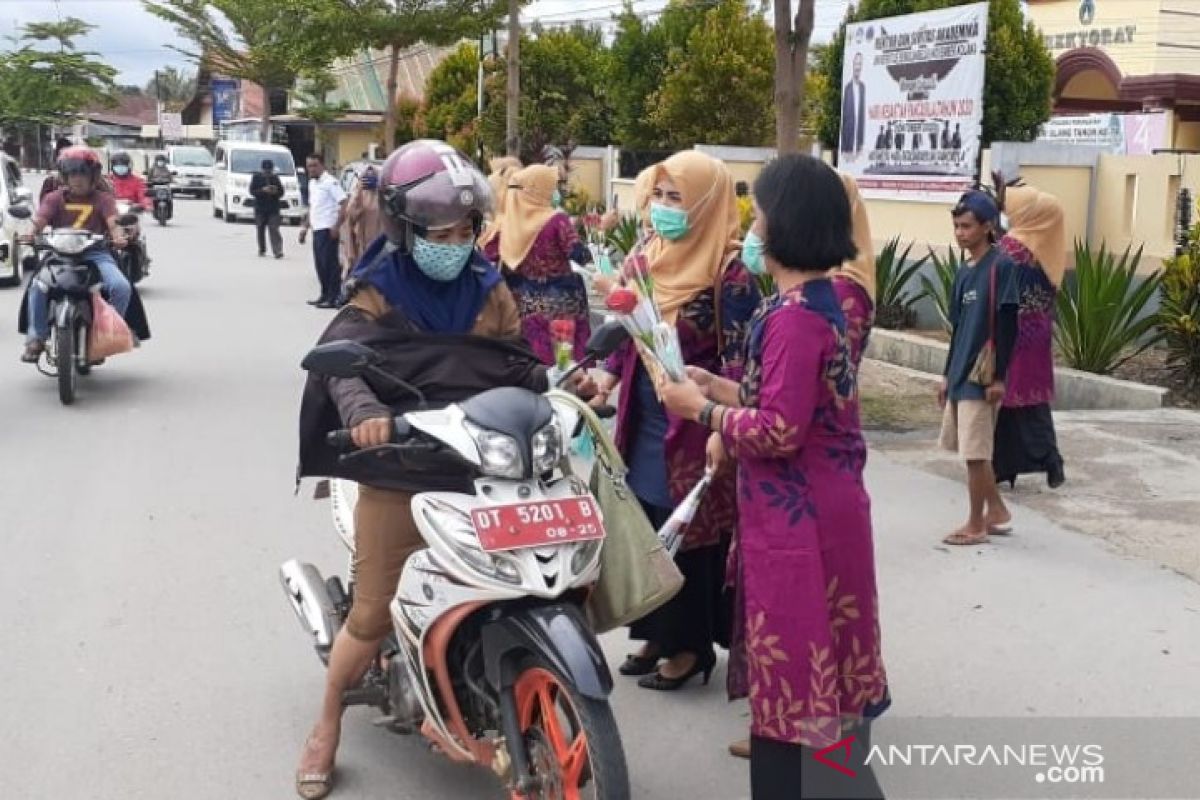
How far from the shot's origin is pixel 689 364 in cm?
461

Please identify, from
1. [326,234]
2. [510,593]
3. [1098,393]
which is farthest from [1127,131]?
[510,593]

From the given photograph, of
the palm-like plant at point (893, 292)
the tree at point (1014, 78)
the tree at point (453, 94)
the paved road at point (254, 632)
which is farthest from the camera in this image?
the tree at point (453, 94)

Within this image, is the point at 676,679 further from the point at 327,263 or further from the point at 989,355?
the point at 327,263

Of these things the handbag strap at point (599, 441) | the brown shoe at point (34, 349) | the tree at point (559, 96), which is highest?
the tree at point (559, 96)

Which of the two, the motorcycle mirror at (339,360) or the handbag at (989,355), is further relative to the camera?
the handbag at (989,355)

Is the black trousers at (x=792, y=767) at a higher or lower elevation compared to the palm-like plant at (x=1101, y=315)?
lower

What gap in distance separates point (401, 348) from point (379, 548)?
0.54 m

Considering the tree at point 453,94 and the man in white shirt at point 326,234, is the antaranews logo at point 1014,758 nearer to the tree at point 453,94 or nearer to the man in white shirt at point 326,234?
the man in white shirt at point 326,234

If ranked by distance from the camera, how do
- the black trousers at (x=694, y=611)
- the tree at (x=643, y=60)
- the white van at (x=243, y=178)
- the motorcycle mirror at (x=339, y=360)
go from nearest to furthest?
the motorcycle mirror at (x=339, y=360) < the black trousers at (x=694, y=611) < the tree at (x=643, y=60) < the white van at (x=243, y=178)

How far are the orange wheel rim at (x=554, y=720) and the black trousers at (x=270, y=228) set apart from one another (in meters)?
19.7

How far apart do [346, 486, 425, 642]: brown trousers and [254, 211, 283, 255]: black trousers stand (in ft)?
63.0

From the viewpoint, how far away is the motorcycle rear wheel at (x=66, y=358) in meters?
9.45

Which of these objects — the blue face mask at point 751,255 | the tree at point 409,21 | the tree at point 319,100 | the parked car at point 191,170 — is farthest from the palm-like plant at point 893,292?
the parked car at point 191,170

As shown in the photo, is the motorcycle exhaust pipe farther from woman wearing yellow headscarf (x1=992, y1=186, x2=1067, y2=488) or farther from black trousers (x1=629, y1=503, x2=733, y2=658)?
woman wearing yellow headscarf (x1=992, y1=186, x2=1067, y2=488)
